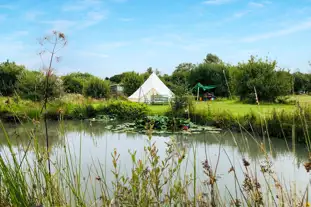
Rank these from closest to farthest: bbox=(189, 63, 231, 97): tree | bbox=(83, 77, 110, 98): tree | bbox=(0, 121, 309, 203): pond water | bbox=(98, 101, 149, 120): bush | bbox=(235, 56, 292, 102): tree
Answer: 1. bbox=(0, 121, 309, 203): pond water
2. bbox=(98, 101, 149, 120): bush
3. bbox=(235, 56, 292, 102): tree
4. bbox=(83, 77, 110, 98): tree
5. bbox=(189, 63, 231, 97): tree

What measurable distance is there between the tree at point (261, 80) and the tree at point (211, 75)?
19.7 ft

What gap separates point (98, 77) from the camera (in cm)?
2138

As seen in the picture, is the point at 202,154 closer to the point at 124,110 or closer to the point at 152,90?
Answer: the point at 124,110

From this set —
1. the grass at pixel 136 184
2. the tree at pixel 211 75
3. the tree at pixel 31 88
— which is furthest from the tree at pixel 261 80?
the grass at pixel 136 184

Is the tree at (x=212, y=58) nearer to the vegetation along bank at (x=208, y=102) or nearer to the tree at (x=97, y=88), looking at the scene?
the vegetation along bank at (x=208, y=102)

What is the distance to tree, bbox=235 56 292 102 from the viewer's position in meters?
15.4

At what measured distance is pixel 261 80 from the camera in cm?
1566

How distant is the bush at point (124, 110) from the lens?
1178 cm

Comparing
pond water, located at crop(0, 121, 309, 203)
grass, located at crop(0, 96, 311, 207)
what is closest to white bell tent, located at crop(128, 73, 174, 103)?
pond water, located at crop(0, 121, 309, 203)

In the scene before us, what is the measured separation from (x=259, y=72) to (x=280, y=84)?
131cm

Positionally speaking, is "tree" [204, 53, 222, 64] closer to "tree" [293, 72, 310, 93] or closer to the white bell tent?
the white bell tent

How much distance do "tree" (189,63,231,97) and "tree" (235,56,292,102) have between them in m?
6.01

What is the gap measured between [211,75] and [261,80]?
9.22 metres

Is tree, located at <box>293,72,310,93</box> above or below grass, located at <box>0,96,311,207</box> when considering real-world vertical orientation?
above
